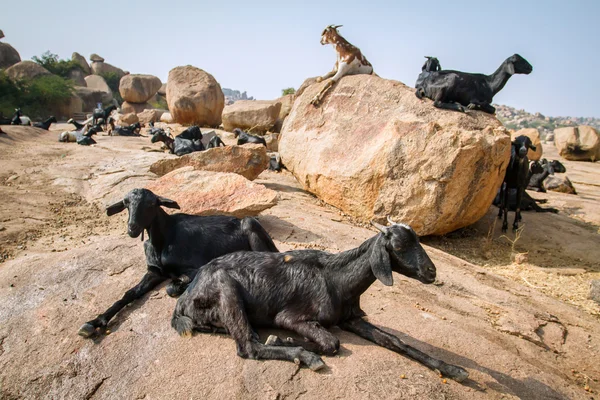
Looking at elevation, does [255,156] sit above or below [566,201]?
above

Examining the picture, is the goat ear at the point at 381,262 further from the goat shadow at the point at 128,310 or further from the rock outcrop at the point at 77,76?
the rock outcrop at the point at 77,76

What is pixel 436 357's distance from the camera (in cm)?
326

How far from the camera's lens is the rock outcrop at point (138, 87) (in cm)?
3256

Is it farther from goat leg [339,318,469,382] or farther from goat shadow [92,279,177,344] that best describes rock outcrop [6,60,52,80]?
goat leg [339,318,469,382]

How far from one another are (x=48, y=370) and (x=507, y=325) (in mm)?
4232

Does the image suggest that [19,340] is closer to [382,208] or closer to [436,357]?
[436,357]

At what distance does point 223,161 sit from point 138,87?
2784cm

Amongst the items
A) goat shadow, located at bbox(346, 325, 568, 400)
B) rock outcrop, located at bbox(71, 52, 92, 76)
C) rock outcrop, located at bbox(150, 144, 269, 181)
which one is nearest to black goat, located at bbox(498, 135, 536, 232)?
rock outcrop, located at bbox(150, 144, 269, 181)

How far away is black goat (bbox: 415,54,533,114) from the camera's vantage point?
26.2ft

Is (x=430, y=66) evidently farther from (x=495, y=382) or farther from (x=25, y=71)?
(x=25, y=71)

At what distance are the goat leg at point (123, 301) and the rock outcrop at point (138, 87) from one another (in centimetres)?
3200

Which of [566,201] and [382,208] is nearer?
[382,208]

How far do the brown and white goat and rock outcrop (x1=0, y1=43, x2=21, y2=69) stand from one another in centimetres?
3600

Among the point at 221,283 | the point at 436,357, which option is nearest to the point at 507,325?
the point at 436,357
